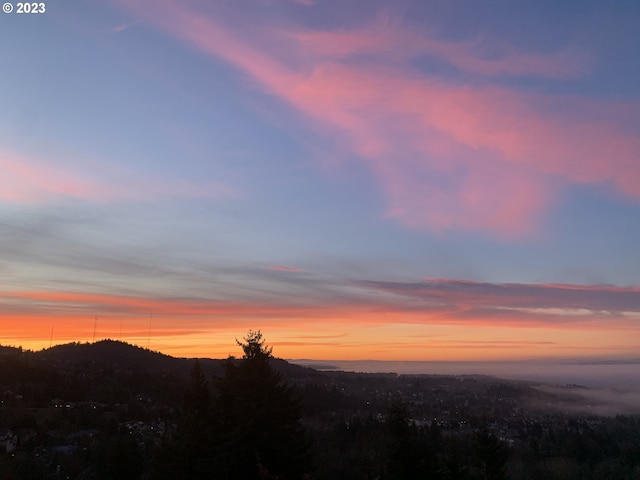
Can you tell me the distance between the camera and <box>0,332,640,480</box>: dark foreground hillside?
22.3 meters

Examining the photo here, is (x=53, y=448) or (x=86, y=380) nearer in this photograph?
(x=53, y=448)

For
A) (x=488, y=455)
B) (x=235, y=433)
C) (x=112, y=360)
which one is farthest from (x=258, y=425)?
(x=112, y=360)

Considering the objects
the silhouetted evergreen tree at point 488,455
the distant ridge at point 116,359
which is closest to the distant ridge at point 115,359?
the distant ridge at point 116,359

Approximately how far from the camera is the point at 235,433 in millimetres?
20781

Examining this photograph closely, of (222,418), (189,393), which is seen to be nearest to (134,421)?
(189,393)

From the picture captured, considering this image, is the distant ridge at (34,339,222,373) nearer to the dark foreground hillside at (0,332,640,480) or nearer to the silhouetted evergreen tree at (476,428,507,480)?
the dark foreground hillside at (0,332,640,480)

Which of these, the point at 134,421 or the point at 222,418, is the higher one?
the point at 222,418

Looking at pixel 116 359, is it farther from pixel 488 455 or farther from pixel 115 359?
pixel 488 455

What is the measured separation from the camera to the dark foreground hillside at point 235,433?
22.3m

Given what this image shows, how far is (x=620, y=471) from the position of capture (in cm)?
10175

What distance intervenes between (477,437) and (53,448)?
243 ft

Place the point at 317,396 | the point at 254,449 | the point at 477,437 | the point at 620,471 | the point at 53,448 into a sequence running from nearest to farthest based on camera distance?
1. the point at 254,449
2. the point at 477,437
3. the point at 53,448
4. the point at 620,471
5. the point at 317,396

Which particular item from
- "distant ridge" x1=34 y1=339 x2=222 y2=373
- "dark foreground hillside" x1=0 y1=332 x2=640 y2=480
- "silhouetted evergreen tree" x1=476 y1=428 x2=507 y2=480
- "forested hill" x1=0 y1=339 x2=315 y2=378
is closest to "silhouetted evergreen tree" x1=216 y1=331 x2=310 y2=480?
"dark foreground hillside" x1=0 y1=332 x2=640 y2=480

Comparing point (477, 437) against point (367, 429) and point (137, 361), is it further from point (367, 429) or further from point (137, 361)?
point (137, 361)
